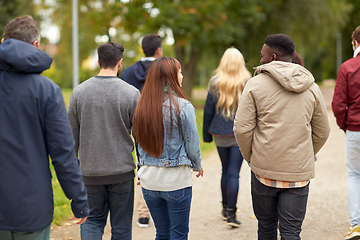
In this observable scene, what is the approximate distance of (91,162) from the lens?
331 cm

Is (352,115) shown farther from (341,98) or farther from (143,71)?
(143,71)

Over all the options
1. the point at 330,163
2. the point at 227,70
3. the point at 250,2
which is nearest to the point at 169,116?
the point at 227,70

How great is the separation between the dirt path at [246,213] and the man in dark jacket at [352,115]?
1.59 feet

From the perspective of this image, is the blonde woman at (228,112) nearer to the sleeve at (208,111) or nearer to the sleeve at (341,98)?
the sleeve at (208,111)

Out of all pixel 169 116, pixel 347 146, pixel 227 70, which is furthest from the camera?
pixel 227 70

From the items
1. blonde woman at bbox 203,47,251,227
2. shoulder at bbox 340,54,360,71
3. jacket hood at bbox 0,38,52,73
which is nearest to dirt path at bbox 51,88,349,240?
blonde woman at bbox 203,47,251,227

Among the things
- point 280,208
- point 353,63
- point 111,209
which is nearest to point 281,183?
point 280,208

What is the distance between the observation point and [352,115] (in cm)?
429

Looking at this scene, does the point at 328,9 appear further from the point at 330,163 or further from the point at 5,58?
the point at 5,58

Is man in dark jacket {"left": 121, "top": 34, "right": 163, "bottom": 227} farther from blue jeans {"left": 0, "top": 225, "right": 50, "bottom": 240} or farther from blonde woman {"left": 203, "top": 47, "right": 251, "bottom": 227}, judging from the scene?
blue jeans {"left": 0, "top": 225, "right": 50, "bottom": 240}

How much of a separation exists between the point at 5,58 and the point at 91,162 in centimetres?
124

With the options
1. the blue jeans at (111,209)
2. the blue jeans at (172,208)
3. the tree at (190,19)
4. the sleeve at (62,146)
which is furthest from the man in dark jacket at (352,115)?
the tree at (190,19)

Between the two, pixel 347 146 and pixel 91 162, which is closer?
pixel 91 162

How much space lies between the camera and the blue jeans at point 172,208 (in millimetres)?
3174
